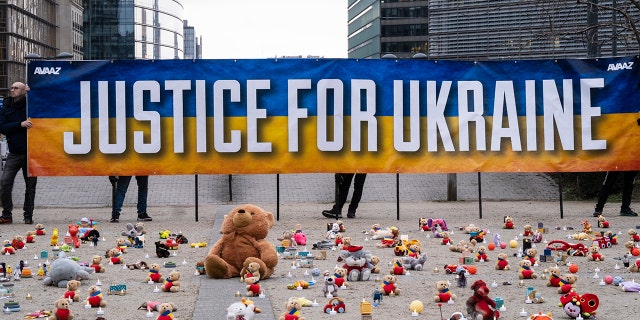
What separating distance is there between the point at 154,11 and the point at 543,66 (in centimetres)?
13424

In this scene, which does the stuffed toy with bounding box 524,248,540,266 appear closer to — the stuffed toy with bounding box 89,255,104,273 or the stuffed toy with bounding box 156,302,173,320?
the stuffed toy with bounding box 89,255,104,273

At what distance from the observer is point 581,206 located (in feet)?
58.5

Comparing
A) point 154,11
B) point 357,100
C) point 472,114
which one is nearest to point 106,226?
point 357,100

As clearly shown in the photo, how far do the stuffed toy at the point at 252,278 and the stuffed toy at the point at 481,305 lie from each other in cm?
200

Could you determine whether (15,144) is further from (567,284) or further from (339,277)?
(567,284)

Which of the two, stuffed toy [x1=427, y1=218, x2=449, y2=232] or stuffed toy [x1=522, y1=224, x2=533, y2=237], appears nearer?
stuffed toy [x1=522, y1=224, x2=533, y2=237]

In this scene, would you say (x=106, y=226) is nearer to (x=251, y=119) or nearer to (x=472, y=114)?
(x=251, y=119)

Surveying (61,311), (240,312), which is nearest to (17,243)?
(61,311)

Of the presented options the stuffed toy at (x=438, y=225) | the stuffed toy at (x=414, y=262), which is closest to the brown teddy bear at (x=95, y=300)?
the stuffed toy at (x=414, y=262)

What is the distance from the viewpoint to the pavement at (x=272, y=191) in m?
18.7

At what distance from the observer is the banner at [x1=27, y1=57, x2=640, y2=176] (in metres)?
15.0

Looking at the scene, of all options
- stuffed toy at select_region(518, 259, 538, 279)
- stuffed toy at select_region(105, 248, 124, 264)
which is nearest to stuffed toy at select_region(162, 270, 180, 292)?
stuffed toy at select_region(105, 248, 124, 264)

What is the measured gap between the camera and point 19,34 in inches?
3686

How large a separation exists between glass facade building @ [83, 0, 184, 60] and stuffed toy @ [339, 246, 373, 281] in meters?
125
